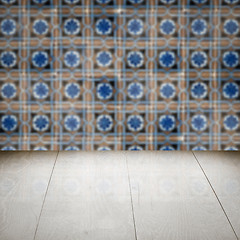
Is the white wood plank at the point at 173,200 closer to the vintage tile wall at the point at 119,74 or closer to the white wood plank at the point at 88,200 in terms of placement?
the white wood plank at the point at 88,200

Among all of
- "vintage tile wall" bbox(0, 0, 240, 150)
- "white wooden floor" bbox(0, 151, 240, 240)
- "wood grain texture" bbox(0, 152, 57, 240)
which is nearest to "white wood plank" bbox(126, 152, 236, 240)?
"white wooden floor" bbox(0, 151, 240, 240)

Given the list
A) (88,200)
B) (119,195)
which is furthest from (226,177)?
(88,200)

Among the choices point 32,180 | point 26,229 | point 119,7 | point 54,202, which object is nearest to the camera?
point 26,229

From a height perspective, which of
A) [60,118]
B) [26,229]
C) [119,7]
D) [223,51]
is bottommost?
[26,229]

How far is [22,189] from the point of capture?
1.86 metres

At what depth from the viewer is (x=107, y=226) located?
5.00 feet

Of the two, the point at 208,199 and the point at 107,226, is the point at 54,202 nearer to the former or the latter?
the point at 107,226

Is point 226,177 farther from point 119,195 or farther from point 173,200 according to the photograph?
point 119,195

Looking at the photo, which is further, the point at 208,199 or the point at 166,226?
the point at 208,199

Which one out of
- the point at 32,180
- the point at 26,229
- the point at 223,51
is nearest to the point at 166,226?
the point at 26,229

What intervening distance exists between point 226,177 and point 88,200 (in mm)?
597

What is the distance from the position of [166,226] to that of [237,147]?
37.5 inches

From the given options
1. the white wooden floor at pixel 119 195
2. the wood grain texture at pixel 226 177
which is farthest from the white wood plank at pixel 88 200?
the wood grain texture at pixel 226 177

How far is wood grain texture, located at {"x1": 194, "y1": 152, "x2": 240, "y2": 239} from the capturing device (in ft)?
5.46
